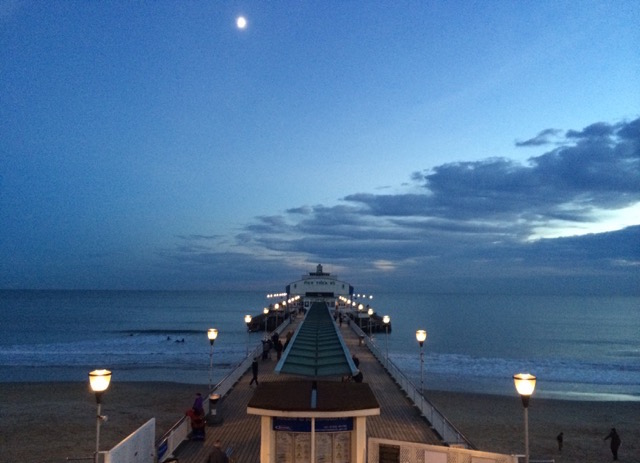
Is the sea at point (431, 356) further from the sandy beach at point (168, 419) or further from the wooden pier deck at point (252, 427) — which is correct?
the wooden pier deck at point (252, 427)

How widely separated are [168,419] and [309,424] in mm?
19420

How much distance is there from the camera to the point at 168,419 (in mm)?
26578

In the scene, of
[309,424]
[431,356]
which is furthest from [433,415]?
[431,356]

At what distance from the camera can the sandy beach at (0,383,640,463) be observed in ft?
71.7

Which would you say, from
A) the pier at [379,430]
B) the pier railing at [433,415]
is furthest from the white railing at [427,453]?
the pier railing at [433,415]

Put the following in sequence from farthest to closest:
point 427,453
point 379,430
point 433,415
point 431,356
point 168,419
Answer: point 431,356, point 168,419, point 433,415, point 379,430, point 427,453

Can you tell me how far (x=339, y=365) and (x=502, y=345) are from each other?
62486 mm

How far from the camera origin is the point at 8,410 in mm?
28281

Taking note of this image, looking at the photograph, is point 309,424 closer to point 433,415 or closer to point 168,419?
point 433,415

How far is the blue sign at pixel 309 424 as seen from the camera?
9.86 m

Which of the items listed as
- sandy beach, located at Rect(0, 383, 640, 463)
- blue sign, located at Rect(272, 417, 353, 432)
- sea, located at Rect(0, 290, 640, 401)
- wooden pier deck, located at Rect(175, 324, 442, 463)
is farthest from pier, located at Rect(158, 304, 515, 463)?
sea, located at Rect(0, 290, 640, 401)

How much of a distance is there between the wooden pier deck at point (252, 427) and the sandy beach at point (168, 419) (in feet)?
19.1

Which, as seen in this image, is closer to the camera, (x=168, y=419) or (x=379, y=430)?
(x=379, y=430)

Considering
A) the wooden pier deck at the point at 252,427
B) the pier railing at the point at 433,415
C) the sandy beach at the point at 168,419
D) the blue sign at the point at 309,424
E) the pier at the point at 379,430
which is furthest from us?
the sandy beach at the point at 168,419
